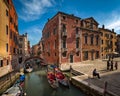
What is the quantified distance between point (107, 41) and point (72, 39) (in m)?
19.0

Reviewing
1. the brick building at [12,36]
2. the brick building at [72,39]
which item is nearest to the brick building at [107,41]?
the brick building at [72,39]

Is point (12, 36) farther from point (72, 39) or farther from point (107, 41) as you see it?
point (107, 41)

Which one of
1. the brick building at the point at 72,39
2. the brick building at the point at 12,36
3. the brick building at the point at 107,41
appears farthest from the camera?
the brick building at the point at 107,41

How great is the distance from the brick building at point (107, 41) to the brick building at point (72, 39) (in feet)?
22.1

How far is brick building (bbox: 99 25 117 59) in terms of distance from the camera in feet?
125

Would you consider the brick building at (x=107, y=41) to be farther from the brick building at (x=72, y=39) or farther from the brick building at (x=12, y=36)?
the brick building at (x=12, y=36)

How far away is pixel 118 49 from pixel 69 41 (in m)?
29.0

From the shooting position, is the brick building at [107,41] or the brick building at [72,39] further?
the brick building at [107,41]

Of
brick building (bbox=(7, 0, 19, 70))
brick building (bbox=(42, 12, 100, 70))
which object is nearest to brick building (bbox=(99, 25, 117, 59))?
brick building (bbox=(42, 12, 100, 70))

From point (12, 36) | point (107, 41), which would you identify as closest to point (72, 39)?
point (12, 36)

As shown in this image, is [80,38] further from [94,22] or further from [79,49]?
[94,22]

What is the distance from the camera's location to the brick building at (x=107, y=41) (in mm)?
38156

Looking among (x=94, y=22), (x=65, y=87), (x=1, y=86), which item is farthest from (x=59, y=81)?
(x=94, y=22)

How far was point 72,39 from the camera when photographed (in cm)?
2722
